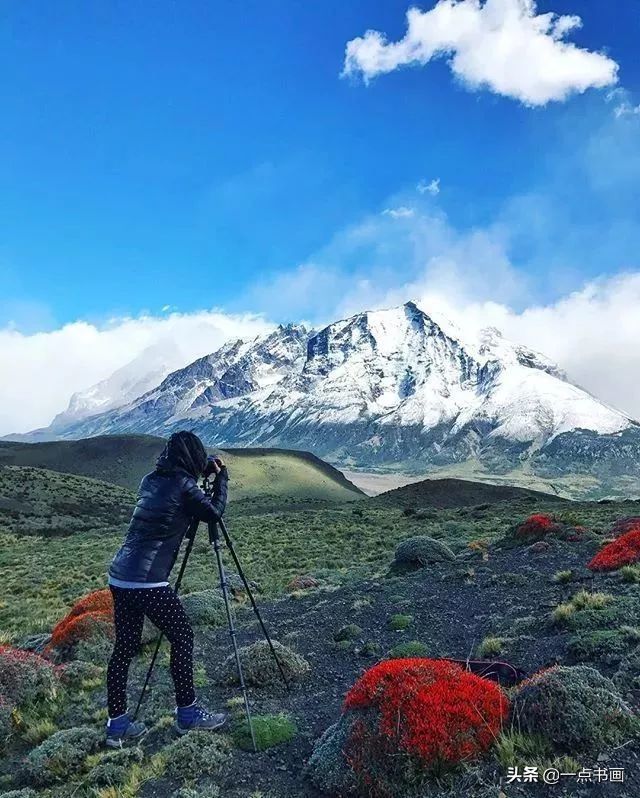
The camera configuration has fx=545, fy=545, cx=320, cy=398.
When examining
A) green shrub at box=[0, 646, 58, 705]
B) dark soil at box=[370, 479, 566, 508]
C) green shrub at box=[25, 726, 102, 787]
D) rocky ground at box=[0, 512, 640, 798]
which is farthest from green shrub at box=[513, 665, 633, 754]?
dark soil at box=[370, 479, 566, 508]

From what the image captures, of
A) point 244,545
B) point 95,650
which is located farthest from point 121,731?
point 244,545

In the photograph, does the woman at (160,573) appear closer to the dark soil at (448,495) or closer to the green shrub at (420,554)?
the green shrub at (420,554)

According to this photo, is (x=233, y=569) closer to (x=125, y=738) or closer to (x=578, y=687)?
(x=125, y=738)

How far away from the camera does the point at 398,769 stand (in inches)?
220

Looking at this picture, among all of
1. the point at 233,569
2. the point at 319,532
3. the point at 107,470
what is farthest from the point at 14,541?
the point at 107,470

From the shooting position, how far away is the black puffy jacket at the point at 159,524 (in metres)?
6.99

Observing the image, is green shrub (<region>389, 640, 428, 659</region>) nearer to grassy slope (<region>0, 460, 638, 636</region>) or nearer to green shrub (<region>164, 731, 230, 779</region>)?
green shrub (<region>164, 731, 230, 779</region>)

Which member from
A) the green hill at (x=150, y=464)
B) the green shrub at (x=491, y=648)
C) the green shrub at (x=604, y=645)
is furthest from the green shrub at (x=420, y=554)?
the green hill at (x=150, y=464)

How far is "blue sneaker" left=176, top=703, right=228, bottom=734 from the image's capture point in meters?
7.37

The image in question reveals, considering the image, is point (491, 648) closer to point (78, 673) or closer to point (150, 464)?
point (78, 673)

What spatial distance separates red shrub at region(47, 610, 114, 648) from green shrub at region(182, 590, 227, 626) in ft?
8.56

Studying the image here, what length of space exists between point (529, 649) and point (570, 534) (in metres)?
16.0

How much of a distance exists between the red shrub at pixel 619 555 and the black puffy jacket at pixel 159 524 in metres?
12.7

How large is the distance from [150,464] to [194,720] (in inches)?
5942
